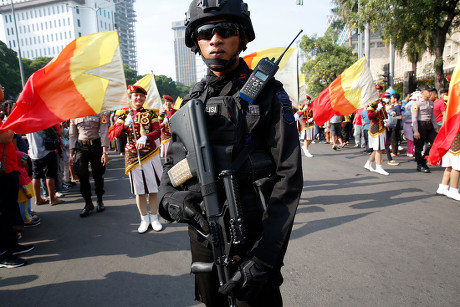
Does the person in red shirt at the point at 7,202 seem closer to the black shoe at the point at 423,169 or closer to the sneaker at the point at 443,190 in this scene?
the sneaker at the point at 443,190

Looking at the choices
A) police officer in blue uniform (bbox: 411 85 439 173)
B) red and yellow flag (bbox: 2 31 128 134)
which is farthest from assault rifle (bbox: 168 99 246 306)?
police officer in blue uniform (bbox: 411 85 439 173)

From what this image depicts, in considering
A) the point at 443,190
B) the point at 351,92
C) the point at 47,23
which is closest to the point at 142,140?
the point at 351,92

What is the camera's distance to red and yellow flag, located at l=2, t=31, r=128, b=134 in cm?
359

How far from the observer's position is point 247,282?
1.30 metres

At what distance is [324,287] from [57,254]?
3340 millimetres

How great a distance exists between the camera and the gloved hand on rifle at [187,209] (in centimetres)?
149

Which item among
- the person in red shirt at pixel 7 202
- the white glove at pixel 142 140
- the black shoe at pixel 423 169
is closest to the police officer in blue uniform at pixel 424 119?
the black shoe at pixel 423 169

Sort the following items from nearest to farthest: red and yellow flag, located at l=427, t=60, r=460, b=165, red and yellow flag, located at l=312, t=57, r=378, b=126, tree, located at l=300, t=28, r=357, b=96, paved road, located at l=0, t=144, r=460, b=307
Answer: paved road, located at l=0, t=144, r=460, b=307 < red and yellow flag, located at l=427, t=60, r=460, b=165 < red and yellow flag, located at l=312, t=57, r=378, b=126 < tree, located at l=300, t=28, r=357, b=96

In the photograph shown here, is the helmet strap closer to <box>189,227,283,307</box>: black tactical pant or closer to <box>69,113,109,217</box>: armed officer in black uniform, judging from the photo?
<box>189,227,283,307</box>: black tactical pant

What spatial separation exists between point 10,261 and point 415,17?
13.6 metres

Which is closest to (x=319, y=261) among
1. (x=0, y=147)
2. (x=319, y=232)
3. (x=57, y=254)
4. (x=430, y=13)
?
(x=319, y=232)

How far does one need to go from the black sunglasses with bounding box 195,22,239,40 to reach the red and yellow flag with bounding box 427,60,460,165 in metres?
4.58

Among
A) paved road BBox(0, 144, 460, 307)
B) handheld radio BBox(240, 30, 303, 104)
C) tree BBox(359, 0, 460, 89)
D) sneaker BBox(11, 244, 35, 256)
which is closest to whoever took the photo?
handheld radio BBox(240, 30, 303, 104)

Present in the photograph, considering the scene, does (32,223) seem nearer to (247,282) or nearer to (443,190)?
(247,282)
